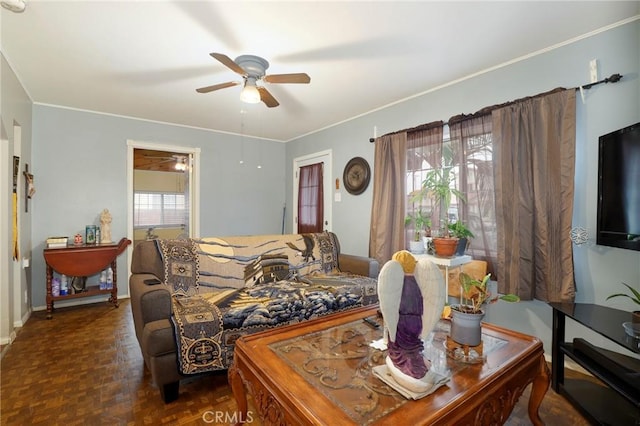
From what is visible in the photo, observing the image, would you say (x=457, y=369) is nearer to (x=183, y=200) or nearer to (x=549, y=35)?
(x=549, y=35)

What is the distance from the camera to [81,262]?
3.17 meters

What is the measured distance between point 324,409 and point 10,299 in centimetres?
308

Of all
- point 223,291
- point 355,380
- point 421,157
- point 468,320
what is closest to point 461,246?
point 421,157

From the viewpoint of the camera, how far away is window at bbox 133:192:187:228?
6136 mm

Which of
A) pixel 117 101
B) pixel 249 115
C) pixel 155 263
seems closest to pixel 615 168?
pixel 155 263

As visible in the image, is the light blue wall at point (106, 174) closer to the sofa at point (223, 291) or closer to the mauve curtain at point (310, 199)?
the mauve curtain at point (310, 199)

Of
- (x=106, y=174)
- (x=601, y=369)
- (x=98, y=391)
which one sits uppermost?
(x=106, y=174)

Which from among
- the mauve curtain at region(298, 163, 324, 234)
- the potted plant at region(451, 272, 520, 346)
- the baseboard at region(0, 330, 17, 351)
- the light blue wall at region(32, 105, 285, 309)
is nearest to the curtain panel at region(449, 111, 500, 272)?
the potted plant at region(451, 272, 520, 346)

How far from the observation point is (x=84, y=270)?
3195 mm

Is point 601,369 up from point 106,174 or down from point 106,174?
down

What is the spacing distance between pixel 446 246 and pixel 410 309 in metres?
1.40

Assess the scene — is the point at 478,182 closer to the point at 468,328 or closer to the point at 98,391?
the point at 468,328

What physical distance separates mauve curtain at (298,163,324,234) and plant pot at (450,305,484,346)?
322 centimetres

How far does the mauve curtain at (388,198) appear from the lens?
3145 mm
